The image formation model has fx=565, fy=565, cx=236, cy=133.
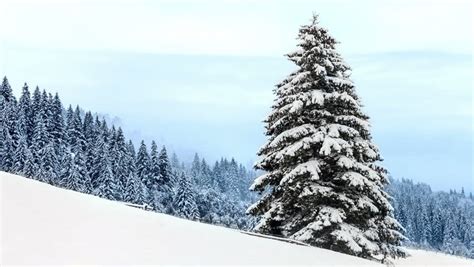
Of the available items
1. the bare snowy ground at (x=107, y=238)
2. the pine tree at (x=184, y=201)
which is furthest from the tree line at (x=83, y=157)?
the bare snowy ground at (x=107, y=238)

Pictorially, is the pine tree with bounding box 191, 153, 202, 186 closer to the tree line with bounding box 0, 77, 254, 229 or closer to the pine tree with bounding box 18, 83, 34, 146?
the tree line with bounding box 0, 77, 254, 229

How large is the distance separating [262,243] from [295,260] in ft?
4.37

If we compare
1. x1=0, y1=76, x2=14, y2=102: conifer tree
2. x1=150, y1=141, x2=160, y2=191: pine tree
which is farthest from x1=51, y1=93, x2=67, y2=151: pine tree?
x1=150, y1=141, x2=160, y2=191: pine tree

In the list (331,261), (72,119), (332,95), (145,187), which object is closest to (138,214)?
(331,261)

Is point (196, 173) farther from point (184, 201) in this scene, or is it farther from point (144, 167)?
point (184, 201)

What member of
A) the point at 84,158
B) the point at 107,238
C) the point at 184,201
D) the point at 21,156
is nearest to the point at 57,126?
the point at 84,158

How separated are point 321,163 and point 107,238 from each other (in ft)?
30.2

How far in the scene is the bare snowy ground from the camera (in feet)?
28.6

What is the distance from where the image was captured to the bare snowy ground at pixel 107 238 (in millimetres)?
8719

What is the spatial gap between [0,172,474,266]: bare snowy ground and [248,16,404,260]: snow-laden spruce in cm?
383

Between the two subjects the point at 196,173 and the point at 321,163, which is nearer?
the point at 321,163

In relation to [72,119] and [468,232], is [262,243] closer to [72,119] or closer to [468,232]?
[72,119]

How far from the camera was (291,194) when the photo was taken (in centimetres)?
1773

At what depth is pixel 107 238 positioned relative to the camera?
977 centimetres
